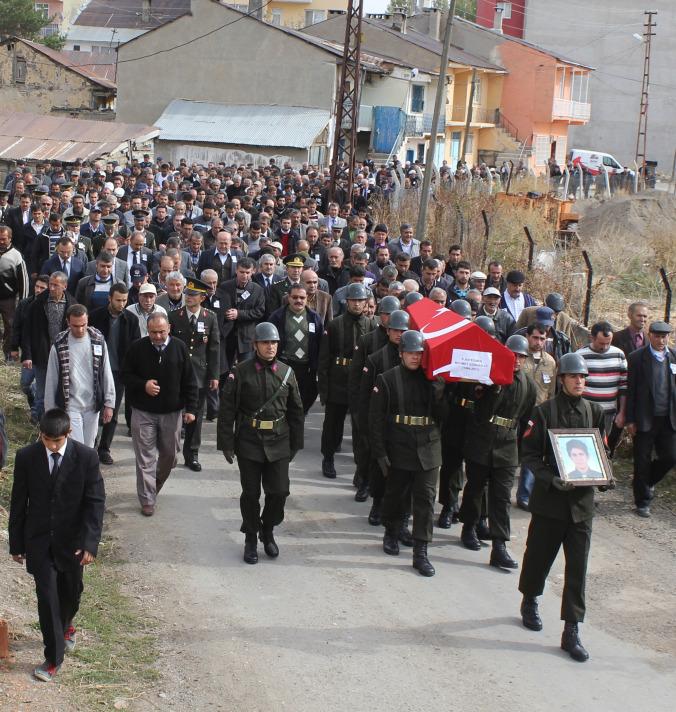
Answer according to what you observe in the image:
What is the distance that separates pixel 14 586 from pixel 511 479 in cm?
407

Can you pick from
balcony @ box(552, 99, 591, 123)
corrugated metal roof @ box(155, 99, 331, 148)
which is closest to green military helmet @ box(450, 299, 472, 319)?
corrugated metal roof @ box(155, 99, 331, 148)

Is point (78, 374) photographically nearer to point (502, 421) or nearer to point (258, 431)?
point (258, 431)

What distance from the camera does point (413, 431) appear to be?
8.84m

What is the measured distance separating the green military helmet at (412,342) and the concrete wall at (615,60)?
213 feet

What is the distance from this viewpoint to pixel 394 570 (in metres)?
8.91

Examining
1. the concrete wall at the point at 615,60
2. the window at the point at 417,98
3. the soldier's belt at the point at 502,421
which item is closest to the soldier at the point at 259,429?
the soldier's belt at the point at 502,421

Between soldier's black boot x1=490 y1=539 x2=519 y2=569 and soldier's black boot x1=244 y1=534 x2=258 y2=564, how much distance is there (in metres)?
1.99

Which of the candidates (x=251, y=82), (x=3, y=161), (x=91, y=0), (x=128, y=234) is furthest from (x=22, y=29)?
(x=128, y=234)

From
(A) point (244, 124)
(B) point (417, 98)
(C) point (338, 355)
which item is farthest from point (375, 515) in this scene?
(B) point (417, 98)

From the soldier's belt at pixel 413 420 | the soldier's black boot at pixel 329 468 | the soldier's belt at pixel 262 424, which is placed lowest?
the soldier's black boot at pixel 329 468

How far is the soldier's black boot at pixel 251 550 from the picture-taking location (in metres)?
8.84

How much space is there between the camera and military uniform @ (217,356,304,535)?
28.8ft

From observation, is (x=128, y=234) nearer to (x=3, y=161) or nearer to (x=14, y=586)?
(x=14, y=586)

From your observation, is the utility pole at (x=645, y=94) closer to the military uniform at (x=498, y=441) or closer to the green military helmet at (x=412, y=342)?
the military uniform at (x=498, y=441)
